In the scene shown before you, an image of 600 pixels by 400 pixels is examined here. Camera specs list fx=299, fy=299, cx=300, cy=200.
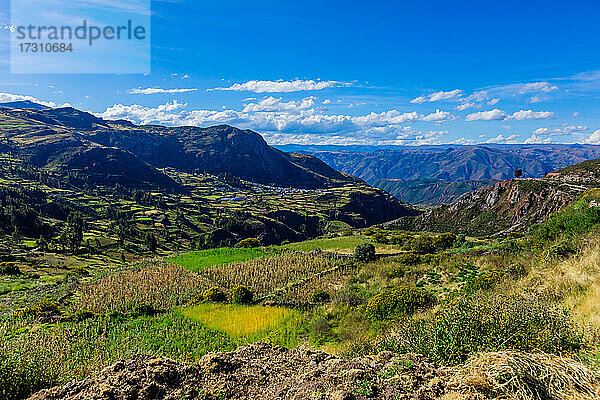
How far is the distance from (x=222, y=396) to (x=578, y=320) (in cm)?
710

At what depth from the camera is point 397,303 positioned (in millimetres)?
12688

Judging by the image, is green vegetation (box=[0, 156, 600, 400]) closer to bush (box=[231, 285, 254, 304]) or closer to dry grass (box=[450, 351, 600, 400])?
bush (box=[231, 285, 254, 304])

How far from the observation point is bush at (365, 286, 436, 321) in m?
12.4

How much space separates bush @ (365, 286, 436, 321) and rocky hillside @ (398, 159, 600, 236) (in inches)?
2904

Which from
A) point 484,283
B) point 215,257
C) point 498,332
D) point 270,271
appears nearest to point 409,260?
point 484,283

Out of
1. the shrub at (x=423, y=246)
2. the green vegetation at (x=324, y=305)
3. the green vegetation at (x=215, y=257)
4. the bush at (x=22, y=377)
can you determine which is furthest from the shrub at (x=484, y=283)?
the green vegetation at (x=215, y=257)

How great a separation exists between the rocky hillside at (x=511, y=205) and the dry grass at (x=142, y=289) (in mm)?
76532

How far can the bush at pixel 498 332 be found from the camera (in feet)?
17.3

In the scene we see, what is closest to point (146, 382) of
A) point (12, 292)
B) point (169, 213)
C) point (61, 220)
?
point (12, 292)

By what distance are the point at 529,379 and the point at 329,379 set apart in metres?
2.76

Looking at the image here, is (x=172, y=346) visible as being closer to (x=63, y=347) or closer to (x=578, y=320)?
(x=63, y=347)

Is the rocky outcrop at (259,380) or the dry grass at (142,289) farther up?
the rocky outcrop at (259,380)

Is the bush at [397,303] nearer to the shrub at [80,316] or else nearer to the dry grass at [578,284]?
the dry grass at [578,284]

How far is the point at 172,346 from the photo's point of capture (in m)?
11.4
